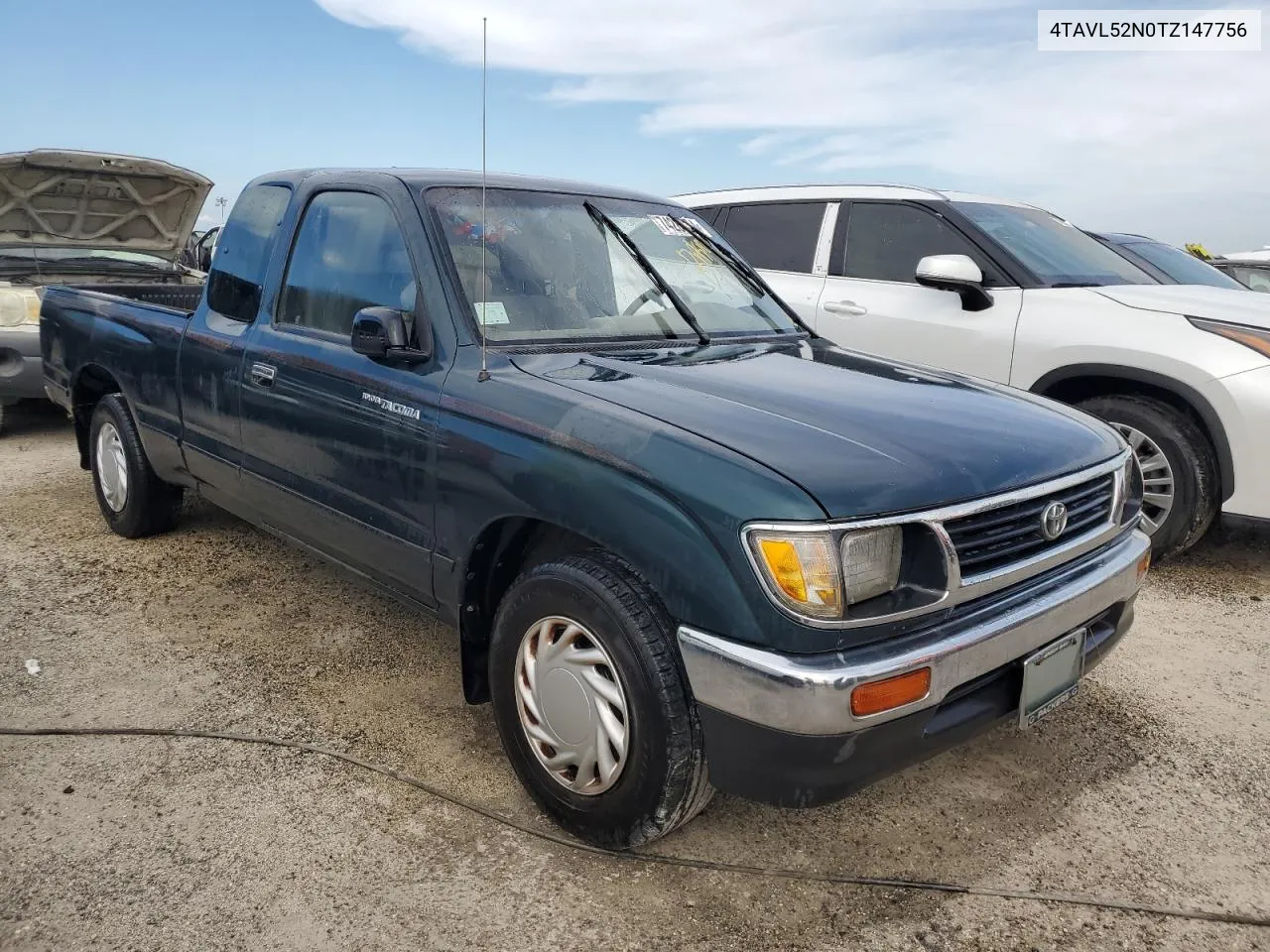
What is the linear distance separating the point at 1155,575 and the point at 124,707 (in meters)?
4.42

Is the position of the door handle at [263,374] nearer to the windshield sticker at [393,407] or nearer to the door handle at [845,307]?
the windshield sticker at [393,407]

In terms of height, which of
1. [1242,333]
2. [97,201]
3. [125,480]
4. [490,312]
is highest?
[97,201]

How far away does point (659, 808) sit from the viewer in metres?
2.30

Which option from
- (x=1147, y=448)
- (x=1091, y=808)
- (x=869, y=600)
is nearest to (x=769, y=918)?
(x=869, y=600)

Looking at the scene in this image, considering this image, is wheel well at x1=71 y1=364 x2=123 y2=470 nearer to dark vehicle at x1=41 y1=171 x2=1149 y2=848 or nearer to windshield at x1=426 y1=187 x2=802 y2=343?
dark vehicle at x1=41 y1=171 x2=1149 y2=848

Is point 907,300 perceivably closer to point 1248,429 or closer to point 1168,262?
point 1248,429

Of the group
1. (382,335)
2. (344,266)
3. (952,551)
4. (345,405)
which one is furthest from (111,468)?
(952,551)

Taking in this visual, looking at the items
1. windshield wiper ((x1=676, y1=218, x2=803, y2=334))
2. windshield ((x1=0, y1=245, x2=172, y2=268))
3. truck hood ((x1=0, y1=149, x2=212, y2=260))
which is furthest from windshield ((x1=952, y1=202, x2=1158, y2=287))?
windshield ((x1=0, y1=245, x2=172, y2=268))

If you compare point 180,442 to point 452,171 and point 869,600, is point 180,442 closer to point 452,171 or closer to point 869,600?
point 452,171

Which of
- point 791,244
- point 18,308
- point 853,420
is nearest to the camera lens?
point 853,420

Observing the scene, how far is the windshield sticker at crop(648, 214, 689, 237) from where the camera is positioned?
3701mm

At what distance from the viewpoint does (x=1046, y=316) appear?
196 inches

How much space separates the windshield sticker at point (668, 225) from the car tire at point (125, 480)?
2606 millimetres

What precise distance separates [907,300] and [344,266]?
3.23m
